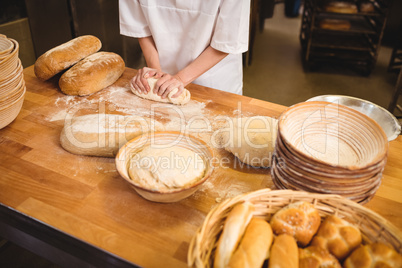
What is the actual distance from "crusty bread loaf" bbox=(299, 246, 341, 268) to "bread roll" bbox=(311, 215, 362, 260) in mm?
28

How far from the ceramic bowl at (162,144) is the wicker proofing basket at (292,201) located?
192mm

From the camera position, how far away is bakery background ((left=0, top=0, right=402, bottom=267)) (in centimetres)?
315

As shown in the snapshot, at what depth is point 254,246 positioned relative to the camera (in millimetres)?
802

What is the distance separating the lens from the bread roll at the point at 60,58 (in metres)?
1.77

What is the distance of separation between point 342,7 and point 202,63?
11.1 feet

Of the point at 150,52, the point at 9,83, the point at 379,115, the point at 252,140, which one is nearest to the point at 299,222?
the point at 252,140

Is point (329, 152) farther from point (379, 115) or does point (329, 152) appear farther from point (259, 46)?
point (259, 46)

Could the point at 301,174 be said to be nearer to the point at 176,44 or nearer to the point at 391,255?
the point at 391,255

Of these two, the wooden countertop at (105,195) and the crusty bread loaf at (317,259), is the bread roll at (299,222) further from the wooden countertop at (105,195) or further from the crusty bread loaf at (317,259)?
the wooden countertop at (105,195)

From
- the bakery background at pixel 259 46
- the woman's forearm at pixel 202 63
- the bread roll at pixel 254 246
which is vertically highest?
the woman's forearm at pixel 202 63

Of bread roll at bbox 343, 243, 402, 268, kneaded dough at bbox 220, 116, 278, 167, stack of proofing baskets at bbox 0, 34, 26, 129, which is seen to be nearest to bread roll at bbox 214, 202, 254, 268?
bread roll at bbox 343, 243, 402, 268

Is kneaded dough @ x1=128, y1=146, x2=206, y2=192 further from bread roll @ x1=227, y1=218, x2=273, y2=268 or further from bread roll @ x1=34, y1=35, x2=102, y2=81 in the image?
bread roll @ x1=34, y1=35, x2=102, y2=81

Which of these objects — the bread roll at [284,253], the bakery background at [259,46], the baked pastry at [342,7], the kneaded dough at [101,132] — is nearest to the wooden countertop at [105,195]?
the kneaded dough at [101,132]

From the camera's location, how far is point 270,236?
2.79 feet
